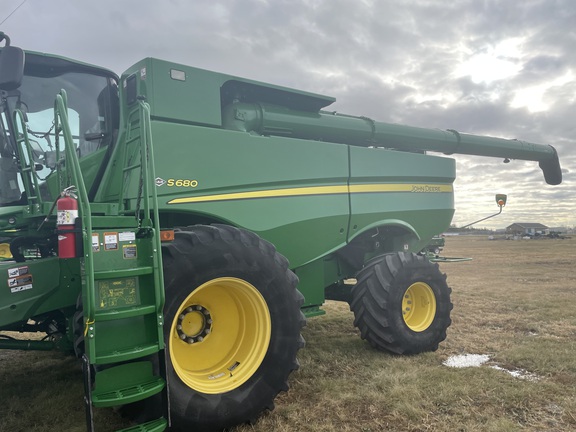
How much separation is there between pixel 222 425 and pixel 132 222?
5.17 ft

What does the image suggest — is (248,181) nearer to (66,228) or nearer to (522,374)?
(66,228)

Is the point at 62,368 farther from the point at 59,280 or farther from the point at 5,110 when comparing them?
the point at 5,110

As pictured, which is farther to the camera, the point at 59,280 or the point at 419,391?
the point at 419,391

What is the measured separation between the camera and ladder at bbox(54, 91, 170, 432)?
2883mm

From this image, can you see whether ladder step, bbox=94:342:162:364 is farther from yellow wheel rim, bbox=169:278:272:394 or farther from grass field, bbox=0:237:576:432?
grass field, bbox=0:237:576:432

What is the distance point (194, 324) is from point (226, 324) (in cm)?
28

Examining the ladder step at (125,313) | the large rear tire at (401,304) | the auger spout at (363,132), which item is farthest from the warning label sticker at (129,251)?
the large rear tire at (401,304)

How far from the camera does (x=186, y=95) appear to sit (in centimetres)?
452

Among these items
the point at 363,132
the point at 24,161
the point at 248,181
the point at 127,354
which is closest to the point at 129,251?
the point at 127,354

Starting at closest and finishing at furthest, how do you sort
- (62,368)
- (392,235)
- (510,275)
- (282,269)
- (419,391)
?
1. (282,269)
2. (419,391)
3. (62,368)
4. (392,235)
5. (510,275)

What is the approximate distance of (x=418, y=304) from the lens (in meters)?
6.03

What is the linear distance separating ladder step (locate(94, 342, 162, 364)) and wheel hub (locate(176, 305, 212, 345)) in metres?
0.55

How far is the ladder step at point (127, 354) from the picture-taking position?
2898 millimetres

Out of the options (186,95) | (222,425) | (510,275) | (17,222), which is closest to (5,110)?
(17,222)
